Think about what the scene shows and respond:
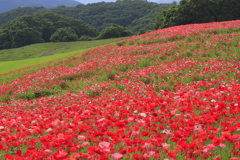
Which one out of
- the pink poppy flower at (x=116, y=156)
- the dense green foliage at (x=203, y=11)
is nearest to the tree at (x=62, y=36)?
the dense green foliage at (x=203, y=11)

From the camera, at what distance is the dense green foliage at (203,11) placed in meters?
60.8

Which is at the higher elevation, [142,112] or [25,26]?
[25,26]

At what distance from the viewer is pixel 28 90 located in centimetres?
1495

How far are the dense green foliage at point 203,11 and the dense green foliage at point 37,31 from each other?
194 feet

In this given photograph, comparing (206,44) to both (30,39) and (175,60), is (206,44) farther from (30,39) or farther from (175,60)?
(30,39)

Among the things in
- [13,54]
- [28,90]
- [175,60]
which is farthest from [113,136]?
[13,54]

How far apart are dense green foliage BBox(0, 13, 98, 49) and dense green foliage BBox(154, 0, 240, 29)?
59.1 metres

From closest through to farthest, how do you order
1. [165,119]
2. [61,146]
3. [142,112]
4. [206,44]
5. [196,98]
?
1. [61,146]
2. [165,119]
3. [142,112]
4. [196,98]
5. [206,44]

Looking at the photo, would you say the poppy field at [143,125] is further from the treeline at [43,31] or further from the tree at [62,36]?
the tree at [62,36]

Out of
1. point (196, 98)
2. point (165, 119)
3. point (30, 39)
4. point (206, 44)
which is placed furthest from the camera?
point (30, 39)

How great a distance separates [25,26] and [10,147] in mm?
109672

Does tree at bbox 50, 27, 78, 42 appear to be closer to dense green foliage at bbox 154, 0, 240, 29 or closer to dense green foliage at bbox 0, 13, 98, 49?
dense green foliage at bbox 0, 13, 98, 49

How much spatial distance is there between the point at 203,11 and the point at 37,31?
75.4 m

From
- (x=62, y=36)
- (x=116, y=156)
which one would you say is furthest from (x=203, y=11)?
(x=62, y=36)
